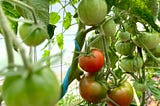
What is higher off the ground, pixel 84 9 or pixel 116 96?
pixel 84 9

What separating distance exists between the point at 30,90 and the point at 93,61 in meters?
0.45

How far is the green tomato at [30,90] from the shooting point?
0.31 m

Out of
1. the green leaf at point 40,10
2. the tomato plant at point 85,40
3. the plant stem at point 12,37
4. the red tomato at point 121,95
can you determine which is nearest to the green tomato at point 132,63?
the tomato plant at point 85,40

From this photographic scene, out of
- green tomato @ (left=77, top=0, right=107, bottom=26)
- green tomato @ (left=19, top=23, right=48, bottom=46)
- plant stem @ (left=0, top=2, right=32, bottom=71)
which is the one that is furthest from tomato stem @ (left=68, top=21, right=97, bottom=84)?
plant stem @ (left=0, top=2, right=32, bottom=71)

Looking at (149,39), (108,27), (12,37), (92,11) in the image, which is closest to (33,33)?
(12,37)

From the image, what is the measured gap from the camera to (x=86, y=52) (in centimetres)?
77

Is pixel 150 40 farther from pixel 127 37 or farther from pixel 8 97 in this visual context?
pixel 8 97

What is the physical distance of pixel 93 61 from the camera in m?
0.75

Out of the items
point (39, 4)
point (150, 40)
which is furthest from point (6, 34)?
point (150, 40)

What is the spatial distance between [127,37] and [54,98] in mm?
676

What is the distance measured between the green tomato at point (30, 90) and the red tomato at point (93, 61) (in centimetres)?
43

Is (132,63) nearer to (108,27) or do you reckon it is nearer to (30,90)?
(108,27)

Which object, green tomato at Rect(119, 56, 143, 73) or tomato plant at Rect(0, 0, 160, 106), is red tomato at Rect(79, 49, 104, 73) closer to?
tomato plant at Rect(0, 0, 160, 106)

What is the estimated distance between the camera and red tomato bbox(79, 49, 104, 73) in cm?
76
